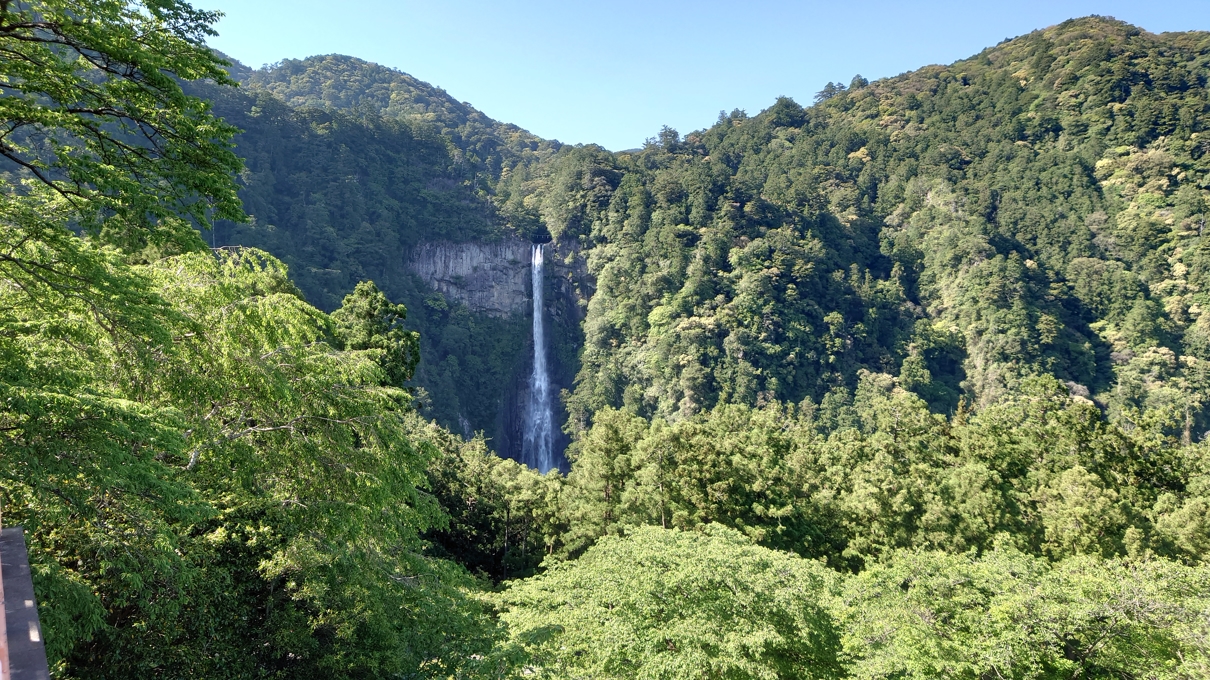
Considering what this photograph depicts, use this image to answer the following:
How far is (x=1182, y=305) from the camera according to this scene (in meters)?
52.7

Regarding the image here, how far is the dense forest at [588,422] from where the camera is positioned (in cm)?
560

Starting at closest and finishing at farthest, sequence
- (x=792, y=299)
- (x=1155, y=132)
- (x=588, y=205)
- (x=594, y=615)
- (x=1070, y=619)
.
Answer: (x=1070, y=619) < (x=594, y=615) < (x=792, y=299) < (x=1155, y=132) < (x=588, y=205)

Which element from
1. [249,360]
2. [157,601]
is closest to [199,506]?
[157,601]

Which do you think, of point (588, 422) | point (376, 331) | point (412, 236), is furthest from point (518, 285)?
point (376, 331)

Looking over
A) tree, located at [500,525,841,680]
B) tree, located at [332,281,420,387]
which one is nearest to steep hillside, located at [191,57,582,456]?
tree, located at [332,281,420,387]

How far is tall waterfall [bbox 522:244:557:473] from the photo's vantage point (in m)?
62.2

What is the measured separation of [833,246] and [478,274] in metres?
41.6

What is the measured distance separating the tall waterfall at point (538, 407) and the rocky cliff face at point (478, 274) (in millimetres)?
1544

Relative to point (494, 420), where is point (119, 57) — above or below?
above

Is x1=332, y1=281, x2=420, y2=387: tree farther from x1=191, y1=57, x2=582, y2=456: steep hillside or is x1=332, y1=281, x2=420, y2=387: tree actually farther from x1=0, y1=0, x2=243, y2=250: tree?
x1=191, y1=57, x2=582, y2=456: steep hillside

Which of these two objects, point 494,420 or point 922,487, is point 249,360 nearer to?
point 922,487

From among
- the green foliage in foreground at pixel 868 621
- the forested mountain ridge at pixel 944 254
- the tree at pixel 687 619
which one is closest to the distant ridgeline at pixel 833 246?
the forested mountain ridge at pixel 944 254

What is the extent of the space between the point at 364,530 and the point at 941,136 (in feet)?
322

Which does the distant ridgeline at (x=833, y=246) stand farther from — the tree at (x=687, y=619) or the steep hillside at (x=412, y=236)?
the tree at (x=687, y=619)
